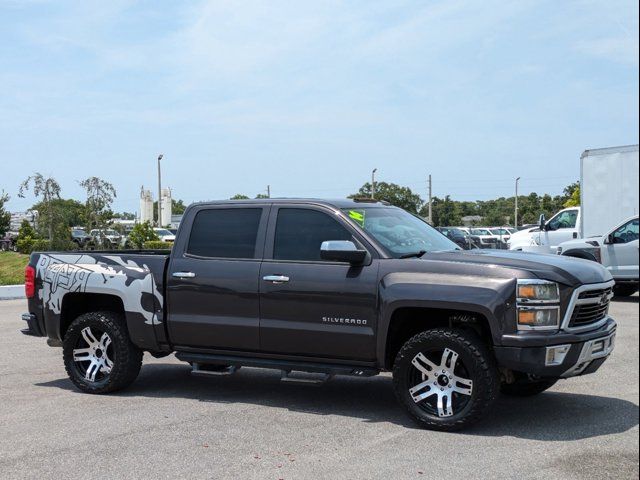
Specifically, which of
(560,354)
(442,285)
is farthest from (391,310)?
(560,354)

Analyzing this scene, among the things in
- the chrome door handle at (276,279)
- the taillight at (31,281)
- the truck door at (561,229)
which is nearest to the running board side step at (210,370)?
the chrome door handle at (276,279)

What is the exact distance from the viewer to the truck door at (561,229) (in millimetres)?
20594

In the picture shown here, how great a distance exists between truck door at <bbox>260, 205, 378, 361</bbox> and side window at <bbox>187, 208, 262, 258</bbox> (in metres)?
0.21

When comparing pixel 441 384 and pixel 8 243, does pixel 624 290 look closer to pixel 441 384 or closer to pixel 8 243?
pixel 441 384

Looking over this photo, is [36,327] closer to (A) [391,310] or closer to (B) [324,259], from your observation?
(B) [324,259]

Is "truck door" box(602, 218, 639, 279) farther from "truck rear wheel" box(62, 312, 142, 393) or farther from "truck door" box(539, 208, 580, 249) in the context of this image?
"truck rear wheel" box(62, 312, 142, 393)

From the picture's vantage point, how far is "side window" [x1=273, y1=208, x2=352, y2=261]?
23.1 ft

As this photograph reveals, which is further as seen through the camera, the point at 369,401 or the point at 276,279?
the point at 369,401

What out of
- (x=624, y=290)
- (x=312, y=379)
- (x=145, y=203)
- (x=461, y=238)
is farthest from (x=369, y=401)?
(x=145, y=203)

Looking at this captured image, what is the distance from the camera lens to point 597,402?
283 inches

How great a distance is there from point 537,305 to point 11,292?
54.1 feet

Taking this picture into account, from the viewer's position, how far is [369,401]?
7445 mm

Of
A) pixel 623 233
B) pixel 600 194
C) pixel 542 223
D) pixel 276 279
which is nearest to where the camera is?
pixel 276 279

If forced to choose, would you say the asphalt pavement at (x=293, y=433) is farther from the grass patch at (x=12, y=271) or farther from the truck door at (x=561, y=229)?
the grass patch at (x=12, y=271)
